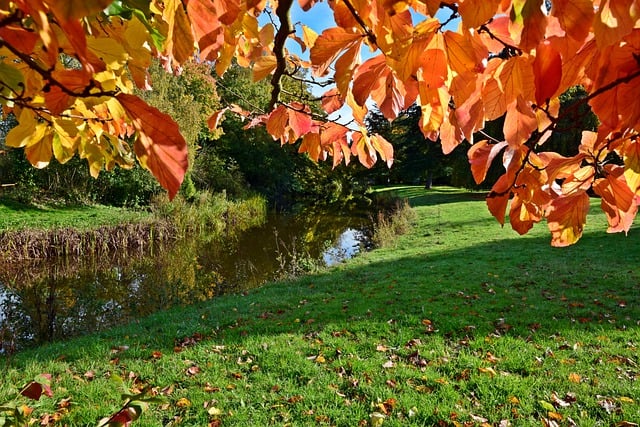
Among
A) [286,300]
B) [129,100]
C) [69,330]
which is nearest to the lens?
[129,100]

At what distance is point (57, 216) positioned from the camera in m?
13.0

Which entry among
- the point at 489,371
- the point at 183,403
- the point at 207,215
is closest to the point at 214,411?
the point at 183,403

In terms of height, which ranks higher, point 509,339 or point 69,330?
point 69,330

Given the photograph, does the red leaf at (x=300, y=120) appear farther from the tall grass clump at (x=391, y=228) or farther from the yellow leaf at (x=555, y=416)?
the tall grass clump at (x=391, y=228)

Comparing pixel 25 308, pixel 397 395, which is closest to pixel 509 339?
pixel 397 395

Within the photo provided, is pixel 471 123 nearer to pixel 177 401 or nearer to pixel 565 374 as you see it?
pixel 177 401

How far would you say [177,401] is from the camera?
321 centimetres

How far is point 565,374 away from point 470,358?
760 mm

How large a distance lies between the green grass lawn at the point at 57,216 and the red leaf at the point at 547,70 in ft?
43.5

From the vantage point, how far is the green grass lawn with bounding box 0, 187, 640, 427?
3002 mm

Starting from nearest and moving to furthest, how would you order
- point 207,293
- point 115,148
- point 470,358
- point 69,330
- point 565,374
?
Result: point 115,148
point 565,374
point 470,358
point 69,330
point 207,293

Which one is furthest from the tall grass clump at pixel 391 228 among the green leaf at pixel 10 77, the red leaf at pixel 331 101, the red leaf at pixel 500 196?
the green leaf at pixel 10 77

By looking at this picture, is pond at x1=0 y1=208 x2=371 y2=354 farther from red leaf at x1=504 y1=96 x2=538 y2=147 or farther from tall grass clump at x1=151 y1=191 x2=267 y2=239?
red leaf at x1=504 y1=96 x2=538 y2=147

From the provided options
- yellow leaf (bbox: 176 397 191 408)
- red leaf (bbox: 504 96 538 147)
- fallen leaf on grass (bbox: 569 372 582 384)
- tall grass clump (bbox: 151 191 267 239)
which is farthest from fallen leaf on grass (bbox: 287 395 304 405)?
tall grass clump (bbox: 151 191 267 239)
